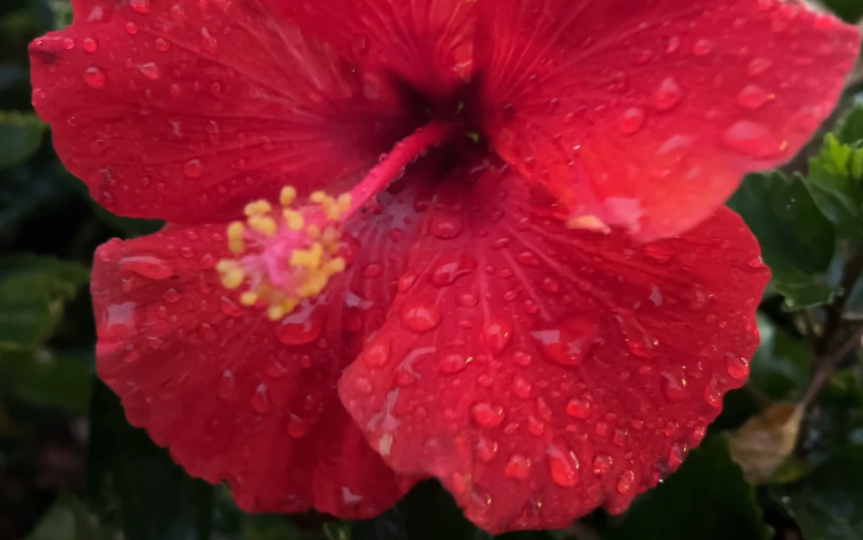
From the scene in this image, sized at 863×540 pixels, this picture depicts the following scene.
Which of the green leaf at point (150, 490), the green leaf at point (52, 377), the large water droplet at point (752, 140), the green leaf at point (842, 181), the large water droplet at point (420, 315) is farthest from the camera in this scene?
the green leaf at point (52, 377)

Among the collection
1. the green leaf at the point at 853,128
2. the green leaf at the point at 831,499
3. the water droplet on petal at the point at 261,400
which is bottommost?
the green leaf at the point at 831,499

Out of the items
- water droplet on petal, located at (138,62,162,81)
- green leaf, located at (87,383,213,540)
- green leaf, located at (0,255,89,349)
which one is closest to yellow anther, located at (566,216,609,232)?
water droplet on petal, located at (138,62,162,81)

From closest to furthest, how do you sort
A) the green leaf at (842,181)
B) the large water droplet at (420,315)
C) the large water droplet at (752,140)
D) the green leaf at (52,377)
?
the large water droplet at (752,140)
the large water droplet at (420,315)
the green leaf at (842,181)
the green leaf at (52,377)

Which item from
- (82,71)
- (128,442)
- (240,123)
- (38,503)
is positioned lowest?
(38,503)

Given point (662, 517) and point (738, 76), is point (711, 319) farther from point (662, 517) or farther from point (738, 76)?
point (662, 517)

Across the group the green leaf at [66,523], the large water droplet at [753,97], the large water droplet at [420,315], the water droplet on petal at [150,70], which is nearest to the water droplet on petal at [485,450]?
the large water droplet at [420,315]

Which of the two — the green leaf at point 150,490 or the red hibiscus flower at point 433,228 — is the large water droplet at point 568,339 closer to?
the red hibiscus flower at point 433,228

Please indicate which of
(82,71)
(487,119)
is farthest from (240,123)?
(487,119)
